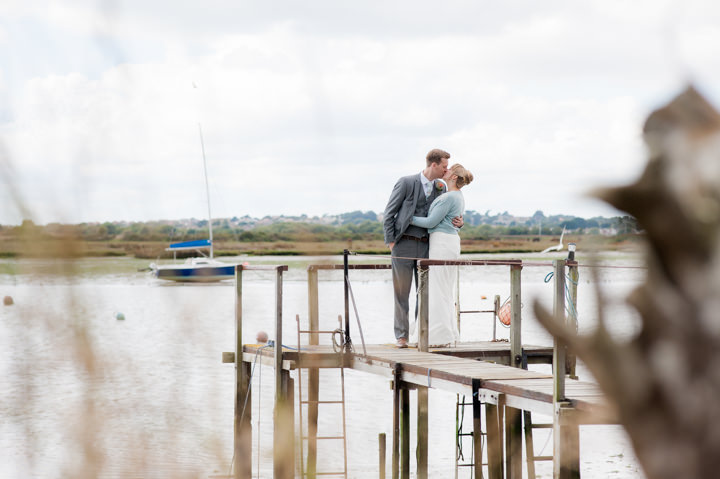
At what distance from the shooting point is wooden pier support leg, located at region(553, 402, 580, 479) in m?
5.54

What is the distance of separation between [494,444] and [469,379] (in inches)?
44.0

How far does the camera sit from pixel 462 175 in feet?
27.1

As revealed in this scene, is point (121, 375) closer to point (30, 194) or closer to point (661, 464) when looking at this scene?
point (30, 194)

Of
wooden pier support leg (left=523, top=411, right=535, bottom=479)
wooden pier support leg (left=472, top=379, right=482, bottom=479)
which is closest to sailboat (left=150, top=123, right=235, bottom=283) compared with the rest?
wooden pier support leg (left=472, top=379, right=482, bottom=479)

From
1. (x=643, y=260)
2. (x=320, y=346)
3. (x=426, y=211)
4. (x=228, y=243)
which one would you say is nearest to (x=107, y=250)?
(x=228, y=243)

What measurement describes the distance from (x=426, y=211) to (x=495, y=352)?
234 centimetres

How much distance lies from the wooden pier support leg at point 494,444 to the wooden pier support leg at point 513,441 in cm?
11

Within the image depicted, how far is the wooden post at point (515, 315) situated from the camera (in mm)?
9094

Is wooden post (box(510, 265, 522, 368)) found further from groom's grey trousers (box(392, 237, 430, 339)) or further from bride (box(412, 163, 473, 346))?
groom's grey trousers (box(392, 237, 430, 339))

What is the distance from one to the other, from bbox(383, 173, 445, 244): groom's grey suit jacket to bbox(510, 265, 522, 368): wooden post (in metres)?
1.42

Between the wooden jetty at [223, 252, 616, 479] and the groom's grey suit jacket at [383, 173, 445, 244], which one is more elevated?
the groom's grey suit jacket at [383, 173, 445, 244]

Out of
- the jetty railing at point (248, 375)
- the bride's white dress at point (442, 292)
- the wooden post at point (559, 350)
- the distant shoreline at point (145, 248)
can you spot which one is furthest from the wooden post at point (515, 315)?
the distant shoreline at point (145, 248)

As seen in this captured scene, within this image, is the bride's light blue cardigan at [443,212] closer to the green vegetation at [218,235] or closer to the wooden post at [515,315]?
the wooden post at [515,315]

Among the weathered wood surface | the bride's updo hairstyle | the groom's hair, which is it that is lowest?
the weathered wood surface
